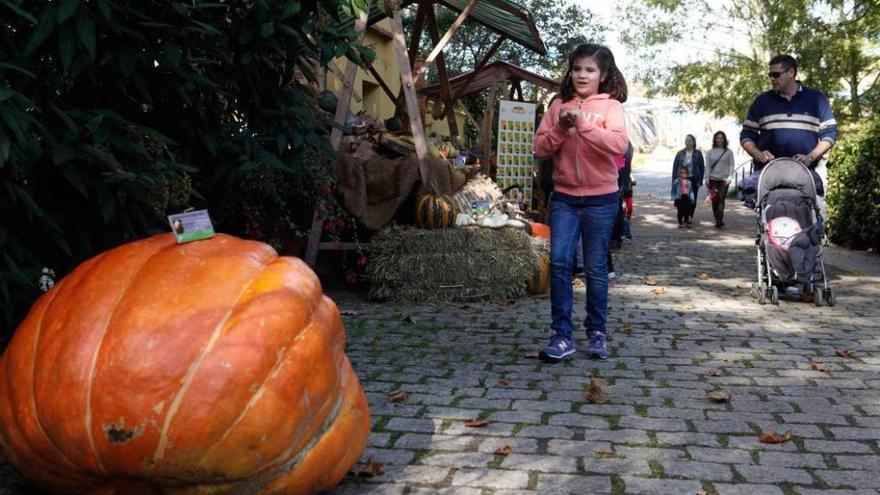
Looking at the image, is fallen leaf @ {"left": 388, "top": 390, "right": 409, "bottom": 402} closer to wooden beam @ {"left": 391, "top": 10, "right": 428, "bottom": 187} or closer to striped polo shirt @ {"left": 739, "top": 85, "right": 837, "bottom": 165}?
wooden beam @ {"left": 391, "top": 10, "right": 428, "bottom": 187}

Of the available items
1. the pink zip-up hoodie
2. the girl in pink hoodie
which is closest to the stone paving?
the girl in pink hoodie

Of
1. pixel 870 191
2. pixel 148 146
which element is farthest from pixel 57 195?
pixel 870 191

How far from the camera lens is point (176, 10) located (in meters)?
3.65

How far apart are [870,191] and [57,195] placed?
11.1 meters

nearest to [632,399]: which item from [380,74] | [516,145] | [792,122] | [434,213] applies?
[434,213]

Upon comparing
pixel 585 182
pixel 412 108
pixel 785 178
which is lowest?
pixel 785 178

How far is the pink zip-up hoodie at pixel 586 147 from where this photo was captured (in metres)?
5.32

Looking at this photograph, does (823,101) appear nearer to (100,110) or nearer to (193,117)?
(193,117)

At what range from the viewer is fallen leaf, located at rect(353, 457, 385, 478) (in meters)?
3.39

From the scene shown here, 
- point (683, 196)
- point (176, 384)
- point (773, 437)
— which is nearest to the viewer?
point (176, 384)

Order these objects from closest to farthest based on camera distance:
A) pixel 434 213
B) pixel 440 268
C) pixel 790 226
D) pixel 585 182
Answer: pixel 585 182, pixel 790 226, pixel 440 268, pixel 434 213

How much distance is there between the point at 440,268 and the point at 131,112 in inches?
171

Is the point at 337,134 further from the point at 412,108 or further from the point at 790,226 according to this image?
the point at 790,226

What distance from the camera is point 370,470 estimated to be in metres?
3.40
